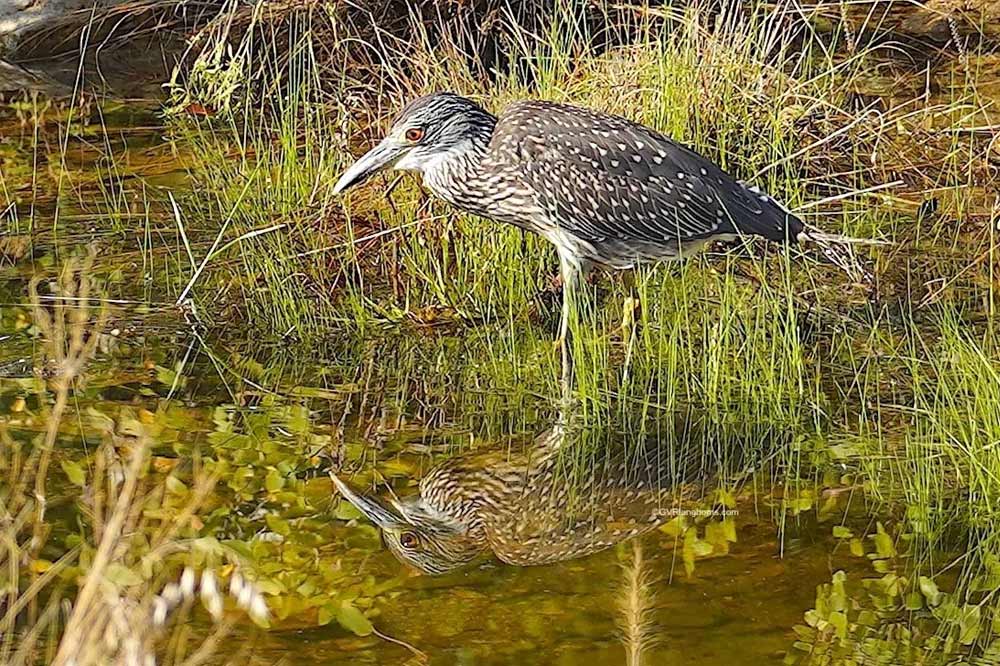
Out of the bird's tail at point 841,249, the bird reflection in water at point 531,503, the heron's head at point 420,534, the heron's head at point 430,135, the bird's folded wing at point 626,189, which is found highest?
the heron's head at point 430,135

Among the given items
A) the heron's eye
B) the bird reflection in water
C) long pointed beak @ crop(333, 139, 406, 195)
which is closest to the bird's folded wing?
long pointed beak @ crop(333, 139, 406, 195)

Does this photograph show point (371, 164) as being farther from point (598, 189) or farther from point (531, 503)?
point (531, 503)

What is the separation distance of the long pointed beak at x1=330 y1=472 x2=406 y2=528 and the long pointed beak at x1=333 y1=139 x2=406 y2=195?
1409 millimetres

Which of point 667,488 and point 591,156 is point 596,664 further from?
point 591,156

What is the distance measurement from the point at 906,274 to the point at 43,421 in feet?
11.7

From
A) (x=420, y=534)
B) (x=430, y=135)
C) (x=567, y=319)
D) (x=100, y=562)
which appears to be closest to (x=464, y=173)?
(x=430, y=135)

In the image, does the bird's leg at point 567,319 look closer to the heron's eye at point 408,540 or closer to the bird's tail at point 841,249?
the bird's tail at point 841,249

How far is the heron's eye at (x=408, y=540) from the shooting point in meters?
4.86

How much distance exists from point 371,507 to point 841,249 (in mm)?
2606

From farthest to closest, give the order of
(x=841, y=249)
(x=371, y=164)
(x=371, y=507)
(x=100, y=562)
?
(x=841, y=249), (x=371, y=164), (x=371, y=507), (x=100, y=562)

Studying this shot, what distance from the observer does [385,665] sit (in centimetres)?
416

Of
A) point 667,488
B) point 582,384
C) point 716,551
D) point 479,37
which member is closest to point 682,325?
point 582,384

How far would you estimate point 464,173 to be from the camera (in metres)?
6.35

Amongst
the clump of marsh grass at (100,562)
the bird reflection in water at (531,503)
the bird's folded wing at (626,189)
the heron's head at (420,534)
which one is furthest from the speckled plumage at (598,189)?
the clump of marsh grass at (100,562)
